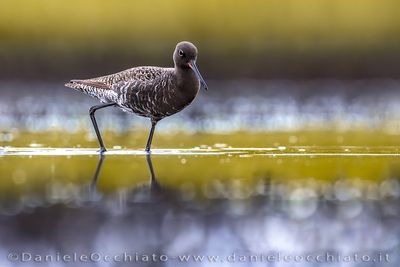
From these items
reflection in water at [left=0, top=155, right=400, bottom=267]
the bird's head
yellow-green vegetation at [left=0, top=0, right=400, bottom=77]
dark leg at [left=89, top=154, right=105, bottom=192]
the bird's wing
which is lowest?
reflection in water at [left=0, top=155, right=400, bottom=267]

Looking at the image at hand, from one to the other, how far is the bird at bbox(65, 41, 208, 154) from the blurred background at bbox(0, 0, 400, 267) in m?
0.47

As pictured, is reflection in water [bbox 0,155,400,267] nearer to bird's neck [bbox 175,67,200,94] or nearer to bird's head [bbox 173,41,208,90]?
bird's neck [bbox 175,67,200,94]

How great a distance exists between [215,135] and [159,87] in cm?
204

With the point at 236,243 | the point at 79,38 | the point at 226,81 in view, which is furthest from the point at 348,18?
the point at 236,243

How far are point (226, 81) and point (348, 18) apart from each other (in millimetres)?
2387

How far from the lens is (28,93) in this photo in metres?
15.8

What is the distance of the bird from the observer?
31.8 ft

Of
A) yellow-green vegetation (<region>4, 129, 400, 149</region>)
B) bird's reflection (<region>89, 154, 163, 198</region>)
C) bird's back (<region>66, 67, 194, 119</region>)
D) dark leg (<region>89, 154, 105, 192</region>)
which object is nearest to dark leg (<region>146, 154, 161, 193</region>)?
bird's reflection (<region>89, 154, 163, 198</region>)

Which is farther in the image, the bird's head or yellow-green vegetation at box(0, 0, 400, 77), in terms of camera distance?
yellow-green vegetation at box(0, 0, 400, 77)

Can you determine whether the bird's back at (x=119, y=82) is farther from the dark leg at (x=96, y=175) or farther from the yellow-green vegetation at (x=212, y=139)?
the dark leg at (x=96, y=175)

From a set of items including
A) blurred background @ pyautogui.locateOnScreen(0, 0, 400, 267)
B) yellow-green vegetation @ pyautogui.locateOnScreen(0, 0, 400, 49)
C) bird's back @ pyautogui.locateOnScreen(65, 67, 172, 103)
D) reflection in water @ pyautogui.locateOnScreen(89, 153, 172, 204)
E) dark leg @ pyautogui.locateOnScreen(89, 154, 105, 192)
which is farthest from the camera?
yellow-green vegetation @ pyautogui.locateOnScreen(0, 0, 400, 49)

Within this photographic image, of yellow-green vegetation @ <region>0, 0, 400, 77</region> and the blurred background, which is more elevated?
yellow-green vegetation @ <region>0, 0, 400, 77</region>

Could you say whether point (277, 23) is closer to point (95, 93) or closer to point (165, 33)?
point (165, 33)

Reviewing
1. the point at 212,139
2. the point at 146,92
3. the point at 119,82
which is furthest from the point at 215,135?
the point at 146,92
